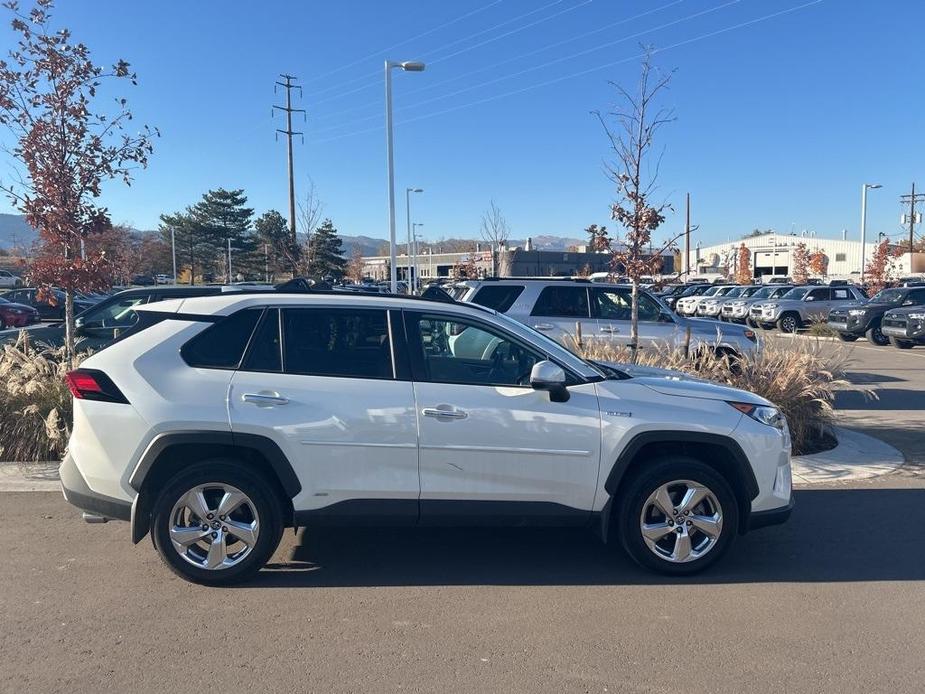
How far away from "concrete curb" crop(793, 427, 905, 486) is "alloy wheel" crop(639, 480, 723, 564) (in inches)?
105

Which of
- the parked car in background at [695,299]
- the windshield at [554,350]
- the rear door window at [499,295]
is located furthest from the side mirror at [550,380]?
the parked car in background at [695,299]

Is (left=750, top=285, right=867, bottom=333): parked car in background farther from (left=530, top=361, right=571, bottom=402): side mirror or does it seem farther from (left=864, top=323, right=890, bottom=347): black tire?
(left=530, top=361, right=571, bottom=402): side mirror

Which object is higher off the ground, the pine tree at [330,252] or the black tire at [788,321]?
the pine tree at [330,252]

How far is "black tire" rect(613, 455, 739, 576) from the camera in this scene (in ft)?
14.5

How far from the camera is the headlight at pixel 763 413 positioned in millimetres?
4555

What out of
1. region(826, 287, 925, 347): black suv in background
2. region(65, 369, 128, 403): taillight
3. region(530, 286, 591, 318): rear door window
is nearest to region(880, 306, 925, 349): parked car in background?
region(826, 287, 925, 347): black suv in background

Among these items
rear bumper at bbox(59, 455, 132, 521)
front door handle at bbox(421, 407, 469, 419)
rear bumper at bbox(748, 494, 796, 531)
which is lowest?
rear bumper at bbox(748, 494, 796, 531)

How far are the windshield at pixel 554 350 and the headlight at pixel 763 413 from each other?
88 centimetres

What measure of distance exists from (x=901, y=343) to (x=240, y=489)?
68.0 ft

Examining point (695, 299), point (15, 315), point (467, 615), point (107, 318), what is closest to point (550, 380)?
point (467, 615)

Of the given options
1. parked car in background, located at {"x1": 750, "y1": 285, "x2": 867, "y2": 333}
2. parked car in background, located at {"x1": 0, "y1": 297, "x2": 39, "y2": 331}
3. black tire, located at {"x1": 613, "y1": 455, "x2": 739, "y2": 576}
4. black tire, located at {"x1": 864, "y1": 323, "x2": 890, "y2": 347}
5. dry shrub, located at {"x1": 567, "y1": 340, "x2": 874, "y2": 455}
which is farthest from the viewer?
parked car in background, located at {"x1": 750, "y1": 285, "x2": 867, "y2": 333}

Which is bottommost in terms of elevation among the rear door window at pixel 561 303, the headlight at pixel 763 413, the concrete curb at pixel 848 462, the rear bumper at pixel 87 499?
the concrete curb at pixel 848 462

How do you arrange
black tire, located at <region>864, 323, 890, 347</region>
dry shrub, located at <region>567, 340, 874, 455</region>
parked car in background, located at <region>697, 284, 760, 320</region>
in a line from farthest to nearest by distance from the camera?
parked car in background, located at <region>697, 284, 760, 320</region>
black tire, located at <region>864, 323, 890, 347</region>
dry shrub, located at <region>567, 340, 874, 455</region>

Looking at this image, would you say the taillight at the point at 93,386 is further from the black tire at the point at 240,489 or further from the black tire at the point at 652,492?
the black tire at the point at 652,492
